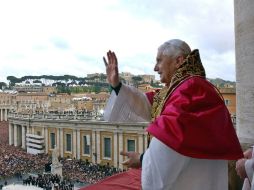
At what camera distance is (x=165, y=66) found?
2098 mm

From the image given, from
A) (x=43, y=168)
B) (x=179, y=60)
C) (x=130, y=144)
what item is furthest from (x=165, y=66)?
(x=130, y=144)

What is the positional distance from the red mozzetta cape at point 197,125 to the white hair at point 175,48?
0.76ft

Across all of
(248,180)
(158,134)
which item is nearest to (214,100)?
(158,134)

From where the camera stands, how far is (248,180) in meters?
2.41

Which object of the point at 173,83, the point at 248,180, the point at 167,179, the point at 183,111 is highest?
the point at 173,83

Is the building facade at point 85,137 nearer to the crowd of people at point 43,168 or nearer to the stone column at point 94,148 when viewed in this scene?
the stone column at point 94,148

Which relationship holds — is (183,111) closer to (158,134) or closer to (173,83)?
(158,134)

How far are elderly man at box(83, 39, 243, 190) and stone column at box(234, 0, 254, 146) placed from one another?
1315 millimetres

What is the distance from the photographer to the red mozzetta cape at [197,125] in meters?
1.72

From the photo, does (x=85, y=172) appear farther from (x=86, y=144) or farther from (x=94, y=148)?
(x=86, y=144)

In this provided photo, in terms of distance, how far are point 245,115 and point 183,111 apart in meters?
1.67

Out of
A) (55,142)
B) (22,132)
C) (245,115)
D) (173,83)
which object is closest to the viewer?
(173,83)

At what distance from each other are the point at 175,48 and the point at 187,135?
54 cm

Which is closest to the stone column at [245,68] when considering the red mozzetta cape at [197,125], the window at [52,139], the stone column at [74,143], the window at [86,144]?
the red mozzetta cape at [197,125]
